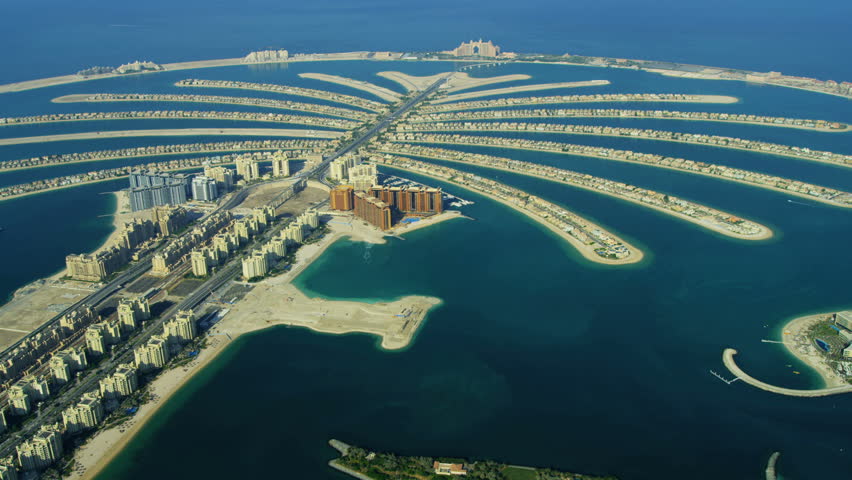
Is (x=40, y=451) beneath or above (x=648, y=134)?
beneath

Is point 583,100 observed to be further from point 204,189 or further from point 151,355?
point 151,355

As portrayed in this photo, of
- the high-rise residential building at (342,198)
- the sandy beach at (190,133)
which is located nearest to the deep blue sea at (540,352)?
the high-rise residential building at (342,198)

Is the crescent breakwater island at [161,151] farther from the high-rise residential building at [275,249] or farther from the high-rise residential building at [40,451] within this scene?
the high-rise residential building at [40,451]

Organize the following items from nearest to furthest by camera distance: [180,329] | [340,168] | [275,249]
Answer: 1. [180,329]
2. [275,249]
3. [340,168]

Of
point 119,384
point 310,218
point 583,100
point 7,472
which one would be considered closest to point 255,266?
point 310,218

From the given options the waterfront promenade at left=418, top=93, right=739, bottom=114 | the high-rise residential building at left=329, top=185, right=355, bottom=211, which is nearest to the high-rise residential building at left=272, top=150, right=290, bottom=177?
the high-rise residential building at left=329, top=185, right=355, bottom=211

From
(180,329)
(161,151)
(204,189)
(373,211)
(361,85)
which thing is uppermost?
(361,85)

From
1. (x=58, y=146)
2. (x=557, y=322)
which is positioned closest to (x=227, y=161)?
(x=58, y=146)

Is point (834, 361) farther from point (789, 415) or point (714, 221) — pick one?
point (714, 221)
